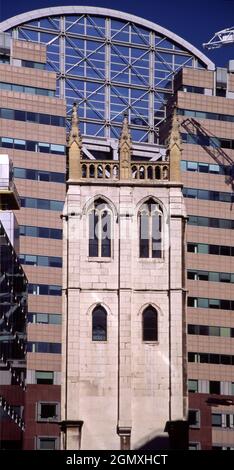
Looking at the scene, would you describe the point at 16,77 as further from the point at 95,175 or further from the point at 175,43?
the point at 95,175

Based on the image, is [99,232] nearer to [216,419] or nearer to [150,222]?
[150,222]

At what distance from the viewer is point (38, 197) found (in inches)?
4727

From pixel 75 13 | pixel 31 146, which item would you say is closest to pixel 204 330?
pixel 31 146

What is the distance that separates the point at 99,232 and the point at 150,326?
5.60m

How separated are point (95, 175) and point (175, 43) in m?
60.5

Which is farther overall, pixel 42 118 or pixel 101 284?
pixel 42 118

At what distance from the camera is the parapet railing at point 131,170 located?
243ft

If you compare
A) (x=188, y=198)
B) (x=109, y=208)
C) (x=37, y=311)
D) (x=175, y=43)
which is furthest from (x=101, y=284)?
(x=175, y=43)

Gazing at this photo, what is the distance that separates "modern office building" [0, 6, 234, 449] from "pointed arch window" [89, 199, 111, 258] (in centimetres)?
4460

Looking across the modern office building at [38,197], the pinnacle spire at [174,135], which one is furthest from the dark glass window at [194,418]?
the pinnacle spire at [174,135]

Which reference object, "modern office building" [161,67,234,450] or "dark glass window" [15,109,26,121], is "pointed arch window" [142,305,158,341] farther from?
"dark glass window" [15,109,26,121]

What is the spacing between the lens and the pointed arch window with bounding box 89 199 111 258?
7244cm

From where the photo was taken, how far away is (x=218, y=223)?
126250 mm

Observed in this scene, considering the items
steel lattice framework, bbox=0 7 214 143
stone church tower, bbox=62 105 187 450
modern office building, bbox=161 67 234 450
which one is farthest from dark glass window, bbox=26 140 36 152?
stone church tower, bbox=62 105 187 450
